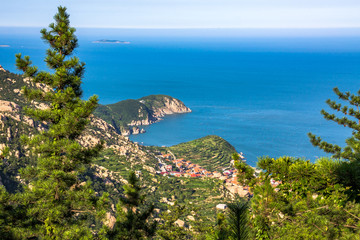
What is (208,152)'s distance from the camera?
97188mm

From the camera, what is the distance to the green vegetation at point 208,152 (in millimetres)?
90875

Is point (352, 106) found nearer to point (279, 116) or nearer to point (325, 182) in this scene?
point (325, 182)

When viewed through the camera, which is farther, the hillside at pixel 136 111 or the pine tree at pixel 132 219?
the hillside at pixel 136 111

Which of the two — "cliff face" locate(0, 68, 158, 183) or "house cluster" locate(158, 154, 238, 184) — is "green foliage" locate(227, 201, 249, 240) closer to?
"cliff face" locate(0, 68, 158, 183)

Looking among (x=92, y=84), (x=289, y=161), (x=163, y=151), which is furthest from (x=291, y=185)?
(x=92, y=84)

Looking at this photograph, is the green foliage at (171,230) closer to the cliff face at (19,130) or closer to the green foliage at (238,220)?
the cliff face at (19,130)

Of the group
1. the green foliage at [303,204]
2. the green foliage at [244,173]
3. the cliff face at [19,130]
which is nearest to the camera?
the green foliage at [303,204]

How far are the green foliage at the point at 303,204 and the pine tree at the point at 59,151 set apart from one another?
596cm

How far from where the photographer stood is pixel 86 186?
35.2 ft

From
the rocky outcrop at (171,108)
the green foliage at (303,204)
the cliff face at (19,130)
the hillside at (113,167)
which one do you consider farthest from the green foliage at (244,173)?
the rocky outcrop at (171,108)

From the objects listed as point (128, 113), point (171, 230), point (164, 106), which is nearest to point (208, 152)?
point (128, 113)

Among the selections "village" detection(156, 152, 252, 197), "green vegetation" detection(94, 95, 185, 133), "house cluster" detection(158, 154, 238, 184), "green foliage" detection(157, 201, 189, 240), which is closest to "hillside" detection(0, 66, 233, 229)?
"village" detection(156, 152, 252, 197)

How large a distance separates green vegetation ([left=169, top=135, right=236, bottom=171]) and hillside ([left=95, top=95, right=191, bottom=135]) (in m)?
33.7

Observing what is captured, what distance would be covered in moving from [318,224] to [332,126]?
124 m
